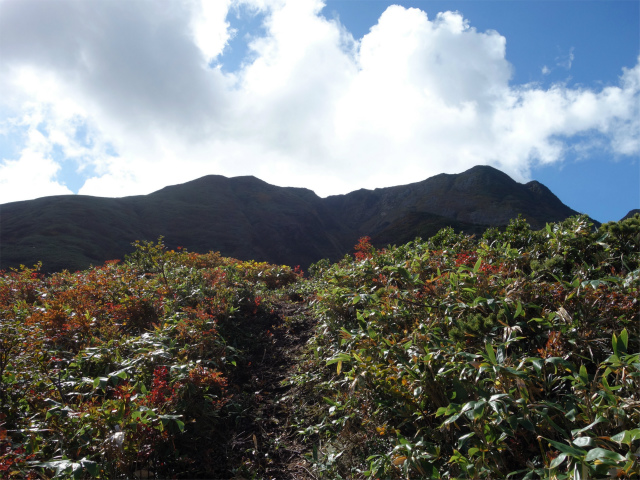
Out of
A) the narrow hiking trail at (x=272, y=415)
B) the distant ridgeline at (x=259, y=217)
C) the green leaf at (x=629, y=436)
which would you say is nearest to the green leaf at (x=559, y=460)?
the green leaf at (x=629, y=436)

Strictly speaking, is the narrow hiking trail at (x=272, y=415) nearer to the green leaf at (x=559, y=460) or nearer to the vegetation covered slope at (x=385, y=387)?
the vegetation covered slope at (x=385, y=387)

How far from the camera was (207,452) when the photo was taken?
249 centimetres

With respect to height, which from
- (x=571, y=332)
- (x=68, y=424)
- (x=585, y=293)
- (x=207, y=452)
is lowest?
(x=207, y=452)

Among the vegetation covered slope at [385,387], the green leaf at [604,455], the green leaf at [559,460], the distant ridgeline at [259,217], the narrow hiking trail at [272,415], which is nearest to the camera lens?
the green leaf at [604,455]

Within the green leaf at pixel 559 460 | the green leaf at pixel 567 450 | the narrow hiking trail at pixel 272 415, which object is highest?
the green leaf at pixel 567 450

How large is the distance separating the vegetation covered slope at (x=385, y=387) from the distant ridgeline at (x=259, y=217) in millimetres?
20214

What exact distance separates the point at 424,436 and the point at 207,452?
1489 mm

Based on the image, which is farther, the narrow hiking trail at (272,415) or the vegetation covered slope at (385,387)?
the narrow hiking trail at (272,415)

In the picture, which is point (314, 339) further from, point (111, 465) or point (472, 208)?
point (472, 208)

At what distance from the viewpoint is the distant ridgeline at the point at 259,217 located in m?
29.5

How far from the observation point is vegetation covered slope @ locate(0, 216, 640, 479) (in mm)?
1812

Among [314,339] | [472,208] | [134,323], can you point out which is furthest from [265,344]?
[472,208]

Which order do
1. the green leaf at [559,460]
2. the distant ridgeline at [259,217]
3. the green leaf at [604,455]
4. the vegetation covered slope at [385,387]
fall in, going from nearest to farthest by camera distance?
the green leaf at [604,455], the green leaf at [559,460], the vegetation covered slope at [385,387], the distant ridgeline at [259,217]

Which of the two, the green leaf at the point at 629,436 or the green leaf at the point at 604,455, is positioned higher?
the green leaf at the point at 629,436
